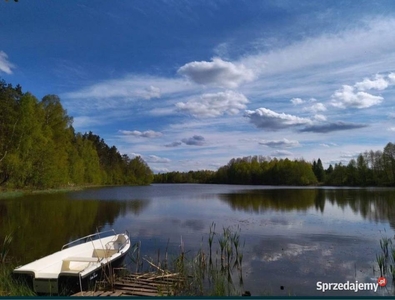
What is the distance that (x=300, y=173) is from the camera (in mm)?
93688

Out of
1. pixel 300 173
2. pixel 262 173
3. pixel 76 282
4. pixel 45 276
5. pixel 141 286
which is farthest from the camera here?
pixel 262 173

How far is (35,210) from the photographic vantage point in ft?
81.0

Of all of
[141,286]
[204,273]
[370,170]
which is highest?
[370,170]

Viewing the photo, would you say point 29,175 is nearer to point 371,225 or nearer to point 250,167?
point 371,225

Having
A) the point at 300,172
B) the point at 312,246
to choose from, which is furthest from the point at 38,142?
the point at 300,172

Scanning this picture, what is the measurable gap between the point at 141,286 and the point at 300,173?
89552mm

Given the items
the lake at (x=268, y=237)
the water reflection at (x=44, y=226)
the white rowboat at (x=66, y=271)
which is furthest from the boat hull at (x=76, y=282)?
the water reflection at (x=44, y=226)

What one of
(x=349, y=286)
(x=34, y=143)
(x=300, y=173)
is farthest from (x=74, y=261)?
(x=300, y=173)

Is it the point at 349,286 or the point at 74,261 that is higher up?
the point at 74,261

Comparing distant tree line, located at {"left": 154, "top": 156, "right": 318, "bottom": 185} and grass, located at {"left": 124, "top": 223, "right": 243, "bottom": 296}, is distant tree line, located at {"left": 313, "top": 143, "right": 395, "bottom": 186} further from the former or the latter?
grass, located at {"left": 124, "top": 223, "right": 243, "bottom": 296}

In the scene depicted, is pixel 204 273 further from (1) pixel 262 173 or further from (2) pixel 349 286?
(1) pixel 262 173

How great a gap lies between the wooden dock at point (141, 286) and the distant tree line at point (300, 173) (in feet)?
217

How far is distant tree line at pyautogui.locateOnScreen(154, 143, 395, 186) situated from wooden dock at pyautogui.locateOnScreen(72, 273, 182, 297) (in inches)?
2600

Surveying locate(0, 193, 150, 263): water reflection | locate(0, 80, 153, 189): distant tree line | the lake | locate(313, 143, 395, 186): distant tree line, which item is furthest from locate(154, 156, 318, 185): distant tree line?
locate(0, 193, 150, 263): water reflection
